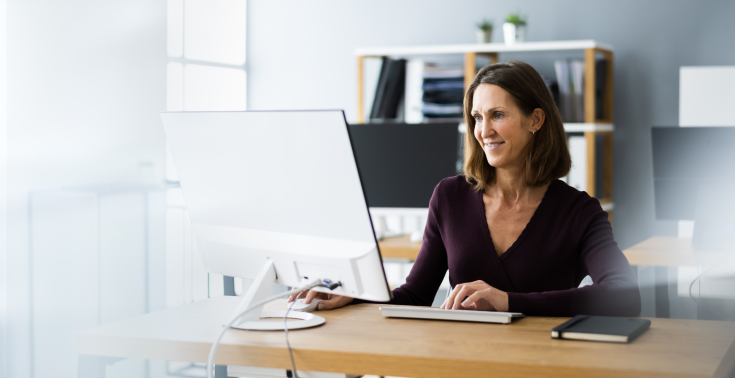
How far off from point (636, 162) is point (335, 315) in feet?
8.77

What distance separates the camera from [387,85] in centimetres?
372

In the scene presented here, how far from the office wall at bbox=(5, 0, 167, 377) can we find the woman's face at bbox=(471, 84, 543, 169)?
1828 mm

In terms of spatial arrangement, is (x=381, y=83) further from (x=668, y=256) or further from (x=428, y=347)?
(x=428, y=347)

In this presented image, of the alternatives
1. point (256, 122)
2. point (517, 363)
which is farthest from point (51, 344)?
point (517, 363)

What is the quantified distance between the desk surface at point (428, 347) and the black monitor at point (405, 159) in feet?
5.74

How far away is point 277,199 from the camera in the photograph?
1.20m

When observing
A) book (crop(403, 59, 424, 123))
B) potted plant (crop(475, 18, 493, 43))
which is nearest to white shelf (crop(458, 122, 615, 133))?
potted plant (crop(475, 18, 493, 43))

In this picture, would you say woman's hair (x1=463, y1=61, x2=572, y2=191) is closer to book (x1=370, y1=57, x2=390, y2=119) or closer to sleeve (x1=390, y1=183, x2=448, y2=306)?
sleeve (x1=390, y1=183, x2=448, y2=306)

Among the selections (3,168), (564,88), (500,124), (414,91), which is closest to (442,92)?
(414,91)

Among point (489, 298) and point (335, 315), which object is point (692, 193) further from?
point (335, 315)

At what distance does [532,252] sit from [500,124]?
28cm

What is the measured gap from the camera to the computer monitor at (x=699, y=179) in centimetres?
227

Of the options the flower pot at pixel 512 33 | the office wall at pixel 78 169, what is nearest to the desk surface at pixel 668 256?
the flower pot at pixel 512 33

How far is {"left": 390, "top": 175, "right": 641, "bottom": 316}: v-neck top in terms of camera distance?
55.4 inches
